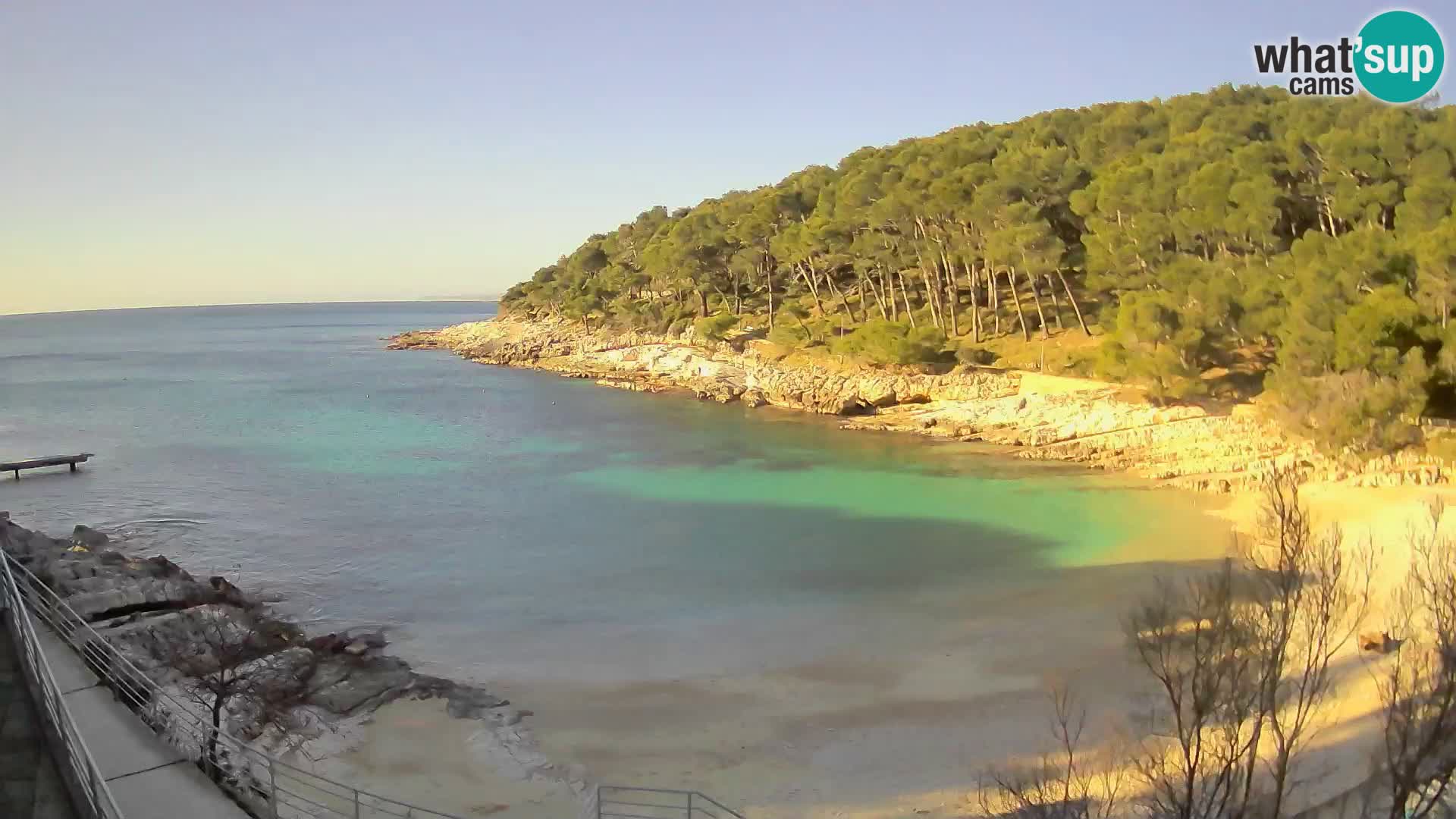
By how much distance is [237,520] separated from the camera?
2258 cm

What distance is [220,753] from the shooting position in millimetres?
7980

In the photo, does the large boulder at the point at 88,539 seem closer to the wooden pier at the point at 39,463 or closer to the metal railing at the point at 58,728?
the wooden pier at the point at 39,463

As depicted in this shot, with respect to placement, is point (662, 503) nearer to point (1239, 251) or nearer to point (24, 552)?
point (24, 552)

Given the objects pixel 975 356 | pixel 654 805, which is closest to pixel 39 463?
pixel 654 805

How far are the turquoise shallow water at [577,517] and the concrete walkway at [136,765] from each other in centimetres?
545

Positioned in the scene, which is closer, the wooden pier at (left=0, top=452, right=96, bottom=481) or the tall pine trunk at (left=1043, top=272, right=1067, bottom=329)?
the wooden pier at (left=0, top=452, right=96, bottom=481)

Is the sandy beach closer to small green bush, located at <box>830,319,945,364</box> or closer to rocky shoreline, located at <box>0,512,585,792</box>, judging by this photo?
rocky shoreline, located at <box>0,512,585,792</box>

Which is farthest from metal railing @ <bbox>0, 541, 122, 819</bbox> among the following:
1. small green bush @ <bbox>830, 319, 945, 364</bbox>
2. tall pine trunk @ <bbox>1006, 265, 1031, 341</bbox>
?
tall pine trunk @ <bbox>1006, 265, 1031, 341</bbox>

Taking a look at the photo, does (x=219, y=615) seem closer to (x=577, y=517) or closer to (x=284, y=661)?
(x=284, y=661)

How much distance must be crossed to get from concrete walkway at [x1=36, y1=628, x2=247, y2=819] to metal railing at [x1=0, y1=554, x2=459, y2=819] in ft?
0.46

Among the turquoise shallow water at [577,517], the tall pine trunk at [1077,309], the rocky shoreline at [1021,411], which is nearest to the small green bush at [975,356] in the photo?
the rocky shoreline at [1021,411]

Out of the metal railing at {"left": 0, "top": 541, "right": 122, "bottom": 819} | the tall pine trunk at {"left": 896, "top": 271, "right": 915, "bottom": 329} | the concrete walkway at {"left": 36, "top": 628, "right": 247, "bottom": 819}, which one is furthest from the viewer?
the tall pine trunk at {"left": 896, "top": 271, "right": 915, "bottom": 329}

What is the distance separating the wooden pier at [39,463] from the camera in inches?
1128

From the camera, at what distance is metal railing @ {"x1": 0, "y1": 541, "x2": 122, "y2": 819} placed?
4992 millimetres
